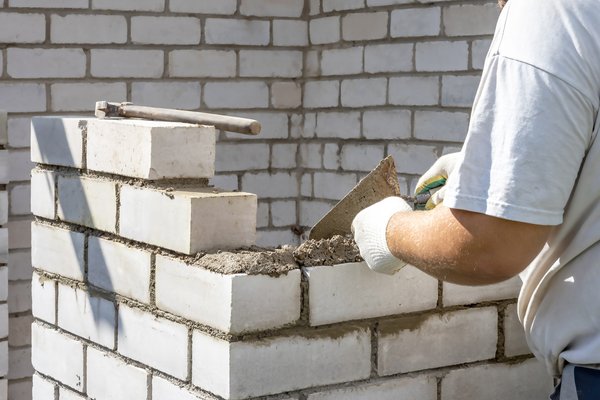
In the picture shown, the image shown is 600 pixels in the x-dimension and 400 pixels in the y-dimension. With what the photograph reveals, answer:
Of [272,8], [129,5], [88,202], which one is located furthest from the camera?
[272,8]

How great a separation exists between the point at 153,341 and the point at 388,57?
12.1ft

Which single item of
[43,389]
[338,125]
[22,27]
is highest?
[22,27]

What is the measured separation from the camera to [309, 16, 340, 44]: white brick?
604 centimetres

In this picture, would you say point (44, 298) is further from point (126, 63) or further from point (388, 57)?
point (388, 57)

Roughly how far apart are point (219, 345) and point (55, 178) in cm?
90

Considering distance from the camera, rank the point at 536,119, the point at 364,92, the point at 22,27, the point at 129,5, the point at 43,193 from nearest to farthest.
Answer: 1. the point at 536,119
2. the point at 43,193
3. the point at 22,27
4. the point at 129,5
5. the point at 364,92

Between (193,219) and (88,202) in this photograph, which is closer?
(193,219)

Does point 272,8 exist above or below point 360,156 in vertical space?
above

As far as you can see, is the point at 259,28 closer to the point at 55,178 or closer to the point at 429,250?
the point at 55,178

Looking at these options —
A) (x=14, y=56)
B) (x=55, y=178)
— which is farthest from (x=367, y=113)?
(x=55, y=178)

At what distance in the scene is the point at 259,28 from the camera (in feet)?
20.0

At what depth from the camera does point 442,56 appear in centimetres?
531

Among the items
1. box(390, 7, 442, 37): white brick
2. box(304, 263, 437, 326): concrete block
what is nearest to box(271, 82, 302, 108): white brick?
box(390, 7, 442, 37): white brick

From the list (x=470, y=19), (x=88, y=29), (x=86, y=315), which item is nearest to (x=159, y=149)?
(x=86, y=315)
